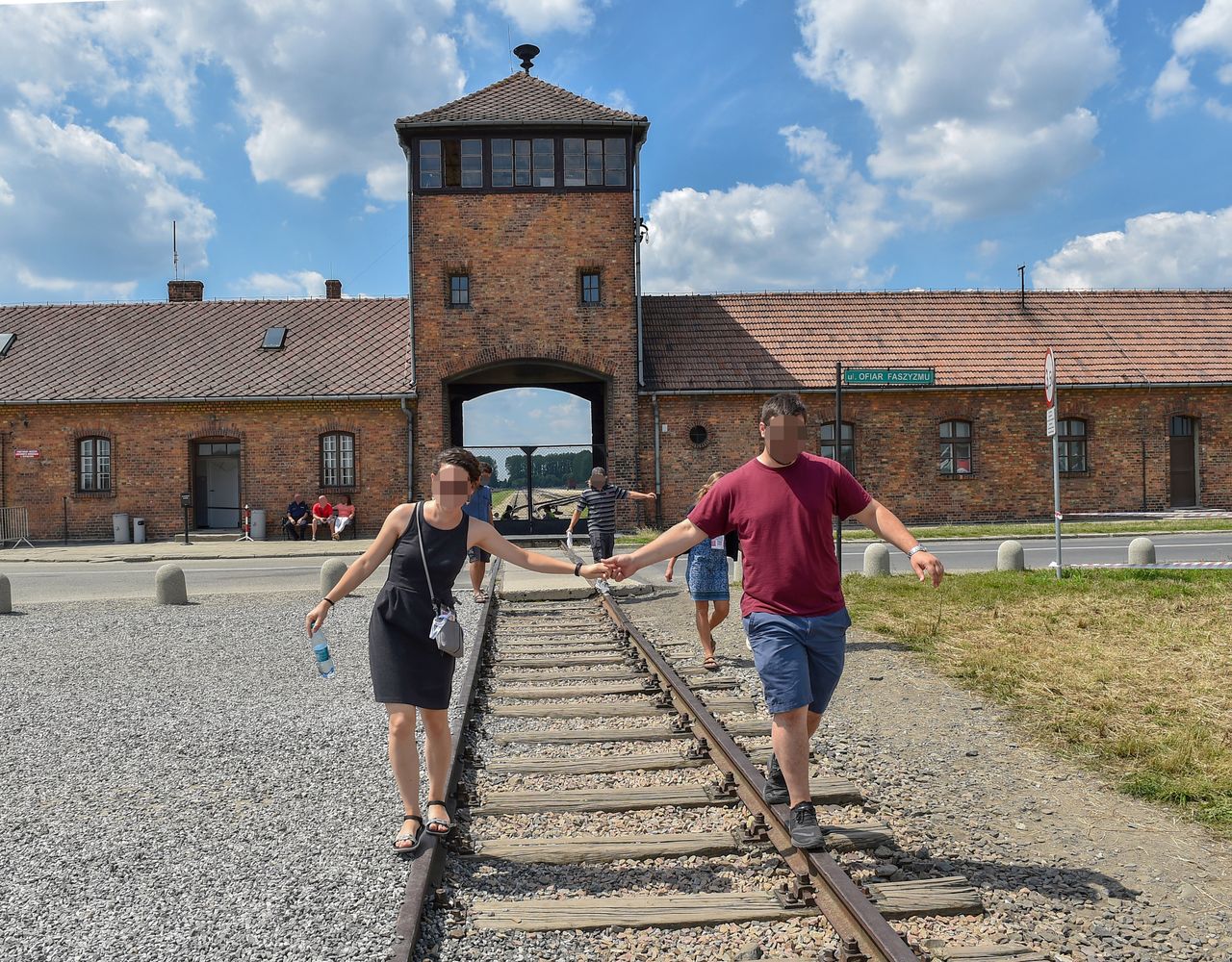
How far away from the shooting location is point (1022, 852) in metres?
4.07

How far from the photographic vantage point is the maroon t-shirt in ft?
12.7

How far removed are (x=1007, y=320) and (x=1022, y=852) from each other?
86.7ft

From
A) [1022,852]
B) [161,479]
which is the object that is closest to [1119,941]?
[1022,852]

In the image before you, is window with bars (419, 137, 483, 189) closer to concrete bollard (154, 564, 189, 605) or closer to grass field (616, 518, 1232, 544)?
grass field (616, 518, 1232, 544)

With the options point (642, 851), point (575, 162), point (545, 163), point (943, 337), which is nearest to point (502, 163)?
point (545, 163)

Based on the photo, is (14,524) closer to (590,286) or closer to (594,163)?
(590,286)

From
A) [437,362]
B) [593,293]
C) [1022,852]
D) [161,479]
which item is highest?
[593,293]

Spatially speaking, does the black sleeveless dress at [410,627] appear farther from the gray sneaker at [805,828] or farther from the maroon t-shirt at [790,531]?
the gray sneaker at [805,828]

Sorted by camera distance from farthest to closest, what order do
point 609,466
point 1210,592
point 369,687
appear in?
point 609,466 → point 1210,592 → point 369,687

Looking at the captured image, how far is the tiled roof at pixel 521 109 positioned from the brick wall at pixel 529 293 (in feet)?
5.89

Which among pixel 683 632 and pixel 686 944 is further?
pixel 683 632

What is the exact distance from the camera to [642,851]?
395cm

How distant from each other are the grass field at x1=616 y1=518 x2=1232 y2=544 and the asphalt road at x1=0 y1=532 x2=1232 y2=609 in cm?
84

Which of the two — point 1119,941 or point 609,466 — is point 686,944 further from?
point 609,466
